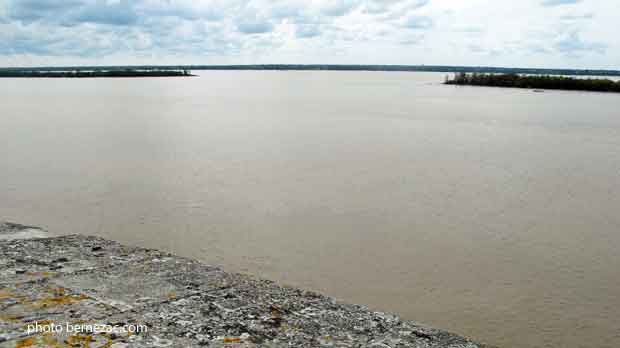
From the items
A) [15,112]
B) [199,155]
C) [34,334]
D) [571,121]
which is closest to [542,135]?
[571,121]

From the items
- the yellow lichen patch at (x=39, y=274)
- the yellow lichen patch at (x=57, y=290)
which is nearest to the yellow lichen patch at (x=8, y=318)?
the yellow lichen patch at (x=57, y=290)

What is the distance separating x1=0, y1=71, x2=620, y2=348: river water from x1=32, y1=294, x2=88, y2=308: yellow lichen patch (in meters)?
3.15

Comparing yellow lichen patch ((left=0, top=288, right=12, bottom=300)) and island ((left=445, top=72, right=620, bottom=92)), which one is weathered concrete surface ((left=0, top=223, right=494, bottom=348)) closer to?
yellow lichen patch ((left=0, top=288, right=12, bottom=300))

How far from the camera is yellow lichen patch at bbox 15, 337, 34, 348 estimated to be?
3.53 m

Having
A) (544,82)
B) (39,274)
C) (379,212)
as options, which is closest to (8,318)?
(39,274)

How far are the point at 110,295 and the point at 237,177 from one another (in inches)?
366

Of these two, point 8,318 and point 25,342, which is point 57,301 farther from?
point 25,342

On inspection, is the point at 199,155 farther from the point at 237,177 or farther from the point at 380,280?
the point at 380,280

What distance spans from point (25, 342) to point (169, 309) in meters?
1.10

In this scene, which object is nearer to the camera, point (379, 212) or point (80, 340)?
point (80, 340)

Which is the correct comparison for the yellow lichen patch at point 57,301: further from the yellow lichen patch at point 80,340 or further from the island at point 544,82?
the island at point 544,82

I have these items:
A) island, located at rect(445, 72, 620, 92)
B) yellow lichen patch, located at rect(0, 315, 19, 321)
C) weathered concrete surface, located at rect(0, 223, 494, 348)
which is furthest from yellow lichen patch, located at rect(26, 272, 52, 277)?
island, located at rect(445, 72, 620, 92)

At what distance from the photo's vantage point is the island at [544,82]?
215 feet

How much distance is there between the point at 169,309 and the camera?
438cm
